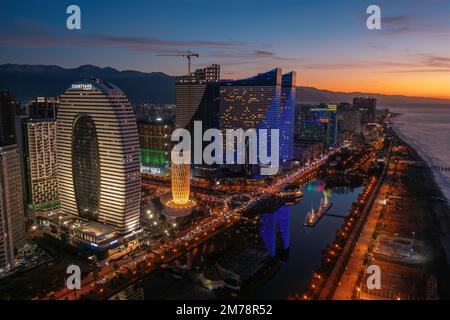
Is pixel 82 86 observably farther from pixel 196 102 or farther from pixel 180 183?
pixel 196 102

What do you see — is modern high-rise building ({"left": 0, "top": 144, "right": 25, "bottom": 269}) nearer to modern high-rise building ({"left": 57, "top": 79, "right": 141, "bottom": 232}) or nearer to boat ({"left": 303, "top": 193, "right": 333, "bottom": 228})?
modern high-rise building ({"left": 57, "top": 79, "right": 141, "bottom": 232})

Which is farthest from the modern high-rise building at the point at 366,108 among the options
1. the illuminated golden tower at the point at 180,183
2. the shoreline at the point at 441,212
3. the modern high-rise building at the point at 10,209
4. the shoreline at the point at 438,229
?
the modern high-rise building at the point at 10,209

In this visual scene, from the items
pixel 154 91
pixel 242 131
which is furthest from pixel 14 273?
pixel 154 91

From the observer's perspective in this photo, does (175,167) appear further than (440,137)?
No

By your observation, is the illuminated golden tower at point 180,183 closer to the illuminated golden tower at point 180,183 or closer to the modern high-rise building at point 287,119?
the illuminated golden tower at point 180,183

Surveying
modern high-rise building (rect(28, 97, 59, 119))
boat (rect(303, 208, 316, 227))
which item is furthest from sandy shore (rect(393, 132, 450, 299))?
modern high-rise building (rect(28, 97, 59, 119))

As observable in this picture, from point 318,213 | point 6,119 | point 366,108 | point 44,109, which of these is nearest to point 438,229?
point 318,213

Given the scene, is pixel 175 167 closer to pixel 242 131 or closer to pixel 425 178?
pixel 242 131
